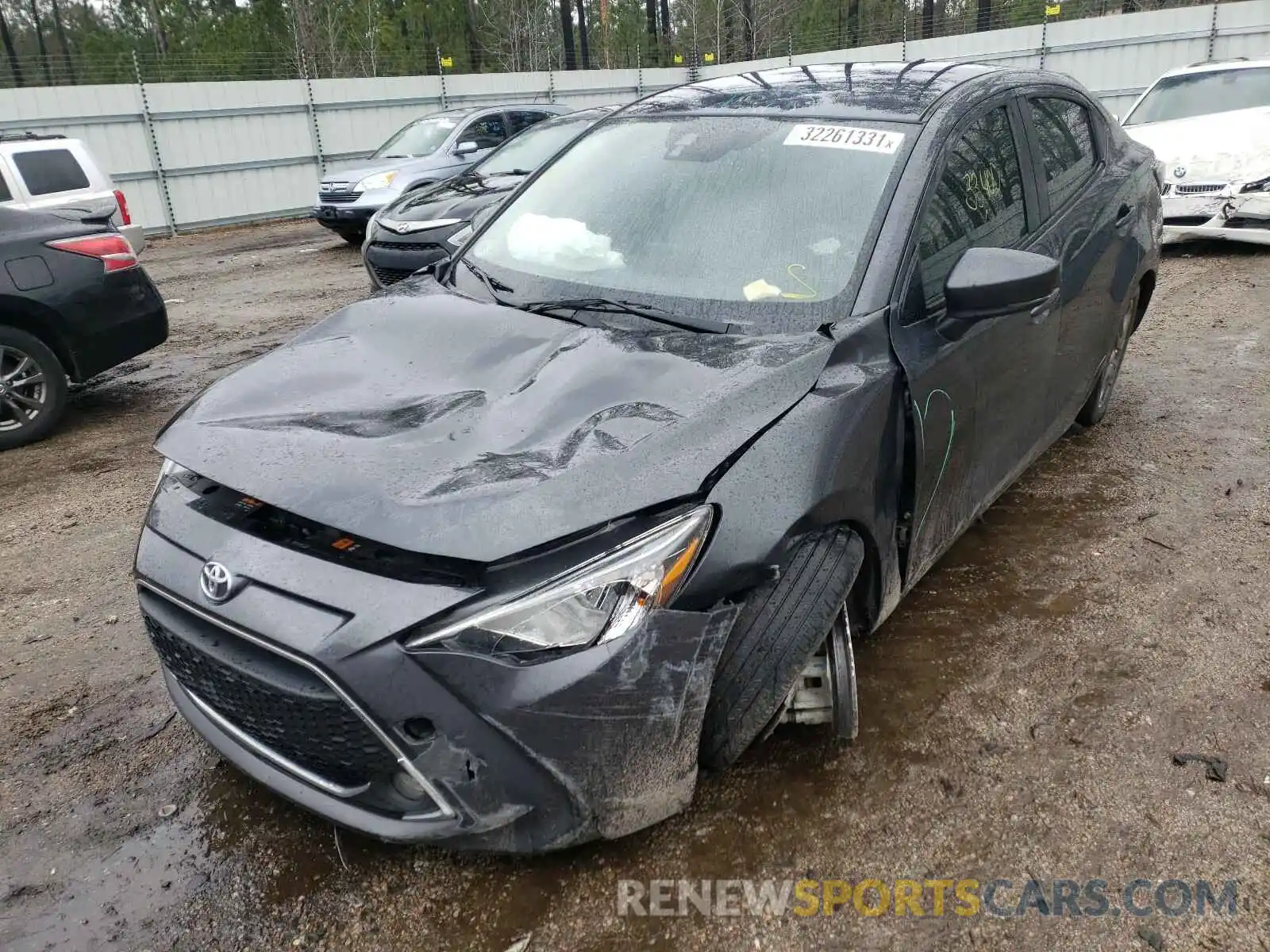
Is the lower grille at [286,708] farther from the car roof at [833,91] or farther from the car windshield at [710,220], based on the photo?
the car roof at [833,91]

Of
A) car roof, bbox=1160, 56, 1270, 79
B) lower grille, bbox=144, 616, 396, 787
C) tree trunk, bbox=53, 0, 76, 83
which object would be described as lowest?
lower grille, bbox=144, 616, 396, 787

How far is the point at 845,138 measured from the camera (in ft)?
9.56

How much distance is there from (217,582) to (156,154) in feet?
57.3

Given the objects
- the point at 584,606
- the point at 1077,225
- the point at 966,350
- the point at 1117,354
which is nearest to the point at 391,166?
the point at 1117,354

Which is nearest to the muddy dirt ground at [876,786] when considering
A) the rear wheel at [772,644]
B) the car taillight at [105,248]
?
the rear wheel at [772,644]

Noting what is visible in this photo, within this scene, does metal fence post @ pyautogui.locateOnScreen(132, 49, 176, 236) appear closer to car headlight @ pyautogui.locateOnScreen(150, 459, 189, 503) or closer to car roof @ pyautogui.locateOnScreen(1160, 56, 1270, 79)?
car roof @ pyautogui.locateOnScreen(1160, 56, 1270, 79)

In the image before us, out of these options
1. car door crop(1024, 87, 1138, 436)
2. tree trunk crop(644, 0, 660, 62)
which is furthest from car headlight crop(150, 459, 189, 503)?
tree trunk crop(644, 0, 660, 62)

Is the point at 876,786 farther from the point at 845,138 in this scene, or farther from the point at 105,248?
the point at 105,248

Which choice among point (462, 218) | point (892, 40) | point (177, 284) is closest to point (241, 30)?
point (892, 40)

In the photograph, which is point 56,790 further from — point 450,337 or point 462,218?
point 462,218

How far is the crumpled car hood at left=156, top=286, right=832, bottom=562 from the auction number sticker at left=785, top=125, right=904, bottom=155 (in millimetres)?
787

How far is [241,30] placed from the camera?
94.4 feet

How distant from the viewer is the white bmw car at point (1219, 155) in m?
8.42

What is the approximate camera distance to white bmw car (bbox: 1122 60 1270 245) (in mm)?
8422
